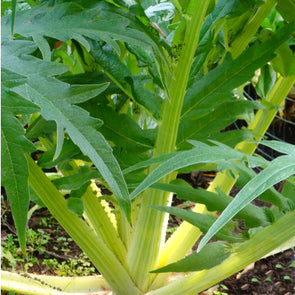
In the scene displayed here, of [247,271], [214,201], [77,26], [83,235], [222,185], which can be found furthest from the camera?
[247,271]

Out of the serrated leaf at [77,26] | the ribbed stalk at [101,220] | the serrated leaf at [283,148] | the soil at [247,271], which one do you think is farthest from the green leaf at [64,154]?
the soil at [247,271]

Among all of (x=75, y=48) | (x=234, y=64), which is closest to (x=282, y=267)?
(x=234, y=64)

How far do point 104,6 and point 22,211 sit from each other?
0.84 feet

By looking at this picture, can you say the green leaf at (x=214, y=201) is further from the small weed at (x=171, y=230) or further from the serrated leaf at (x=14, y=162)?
the small weed at (x=171, y=230)

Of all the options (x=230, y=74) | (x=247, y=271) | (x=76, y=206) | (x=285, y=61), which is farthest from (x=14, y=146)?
(x=247, y=271)

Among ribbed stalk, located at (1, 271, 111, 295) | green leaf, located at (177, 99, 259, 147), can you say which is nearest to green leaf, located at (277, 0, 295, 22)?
green leaf, located at (177, 99, 259, 147)

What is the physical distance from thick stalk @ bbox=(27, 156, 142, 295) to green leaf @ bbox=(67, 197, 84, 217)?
0.08 ft

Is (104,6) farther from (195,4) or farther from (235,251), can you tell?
(235,251)

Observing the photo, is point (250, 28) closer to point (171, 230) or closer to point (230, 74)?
point (230, 74)

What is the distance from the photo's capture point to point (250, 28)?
2.29ft

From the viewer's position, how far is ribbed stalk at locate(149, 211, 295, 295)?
647 millimetres

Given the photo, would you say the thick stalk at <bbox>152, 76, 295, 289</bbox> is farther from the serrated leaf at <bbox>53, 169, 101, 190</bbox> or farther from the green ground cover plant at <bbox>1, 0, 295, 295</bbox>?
the serrated leaf at <bbox>53, 169, 101, 190</bbox>

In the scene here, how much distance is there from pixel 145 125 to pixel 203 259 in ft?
1.08

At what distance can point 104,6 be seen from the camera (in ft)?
1.76
